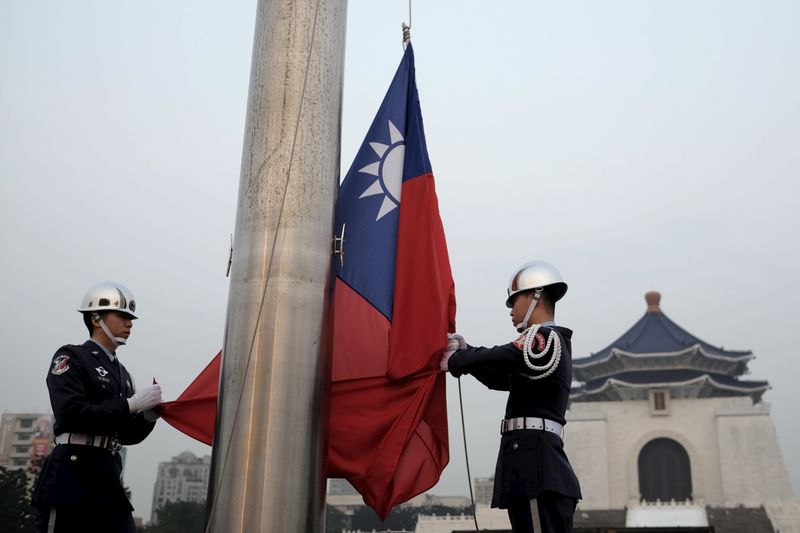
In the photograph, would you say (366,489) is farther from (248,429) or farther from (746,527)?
(746,527)

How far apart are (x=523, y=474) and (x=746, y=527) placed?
26547mm

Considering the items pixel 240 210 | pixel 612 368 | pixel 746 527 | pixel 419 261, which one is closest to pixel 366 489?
pixel 419 261

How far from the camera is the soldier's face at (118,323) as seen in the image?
360 centimetres

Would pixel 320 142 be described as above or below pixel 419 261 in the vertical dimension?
above

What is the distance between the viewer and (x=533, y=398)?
11.0 feet

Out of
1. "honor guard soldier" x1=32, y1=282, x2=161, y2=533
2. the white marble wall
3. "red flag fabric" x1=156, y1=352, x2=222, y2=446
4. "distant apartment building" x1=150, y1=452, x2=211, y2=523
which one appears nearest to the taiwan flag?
"red flag fabric" x1=156, y1=352, x2=222, y2=446

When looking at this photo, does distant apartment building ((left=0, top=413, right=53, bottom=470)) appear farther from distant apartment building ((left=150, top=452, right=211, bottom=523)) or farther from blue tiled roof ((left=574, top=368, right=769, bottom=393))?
blue tiled roof ((left=574, top=368, right=769, bottom=393))

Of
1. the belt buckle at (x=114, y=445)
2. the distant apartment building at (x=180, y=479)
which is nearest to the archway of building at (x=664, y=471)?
the belt buckle at (x=114, y=445)

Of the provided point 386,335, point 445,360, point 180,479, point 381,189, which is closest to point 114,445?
point 386,335

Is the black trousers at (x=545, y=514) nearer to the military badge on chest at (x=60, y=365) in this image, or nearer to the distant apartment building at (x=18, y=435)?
the military badge on chest at (x=60, y=365)

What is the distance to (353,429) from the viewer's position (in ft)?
11.9

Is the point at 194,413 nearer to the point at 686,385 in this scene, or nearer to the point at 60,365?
the point at 60,365

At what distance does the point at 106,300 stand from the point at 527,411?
1902 millimetres

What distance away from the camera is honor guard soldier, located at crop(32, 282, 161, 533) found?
10.6 feet
